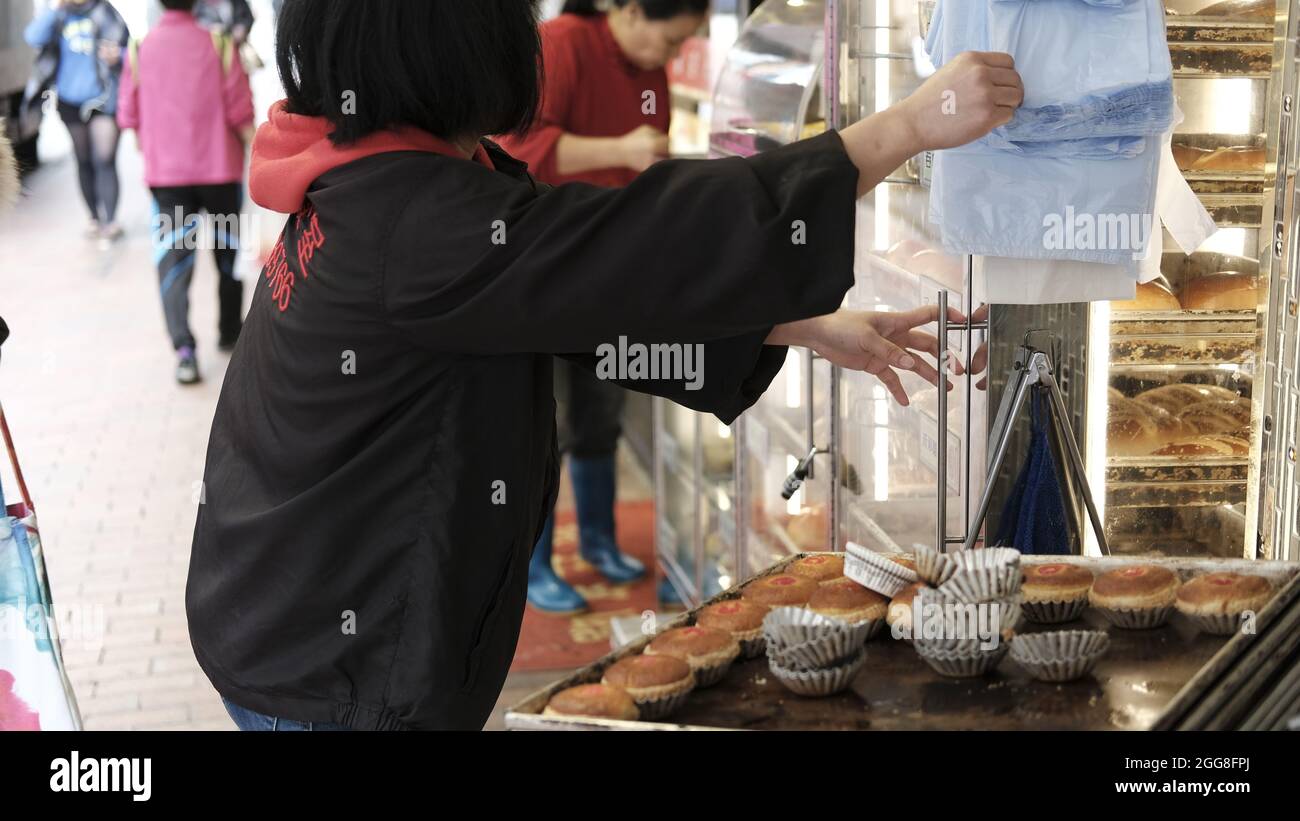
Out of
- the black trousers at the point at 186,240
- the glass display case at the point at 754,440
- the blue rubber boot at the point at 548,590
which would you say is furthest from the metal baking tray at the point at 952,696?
the black trousers at the point at 186,240

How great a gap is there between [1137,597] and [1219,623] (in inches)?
4.0

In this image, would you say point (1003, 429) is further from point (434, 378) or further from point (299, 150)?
point (299, 150)

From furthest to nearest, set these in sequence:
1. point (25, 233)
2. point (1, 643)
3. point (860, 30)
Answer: point (25, 233) < point (860, 30) < point (1, 643)

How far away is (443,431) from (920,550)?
662 millimetres

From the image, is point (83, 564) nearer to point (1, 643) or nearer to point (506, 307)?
point (1, 643)

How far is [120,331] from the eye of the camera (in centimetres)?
927

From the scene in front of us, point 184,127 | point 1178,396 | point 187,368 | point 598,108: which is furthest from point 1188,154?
point 187,368

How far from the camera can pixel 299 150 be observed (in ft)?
5.88

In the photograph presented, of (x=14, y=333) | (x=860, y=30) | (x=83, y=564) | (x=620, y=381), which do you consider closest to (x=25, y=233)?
(x=14, y=333)

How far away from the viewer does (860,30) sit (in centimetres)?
328

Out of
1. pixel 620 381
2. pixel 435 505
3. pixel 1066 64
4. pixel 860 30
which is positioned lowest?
pixel 435 505
